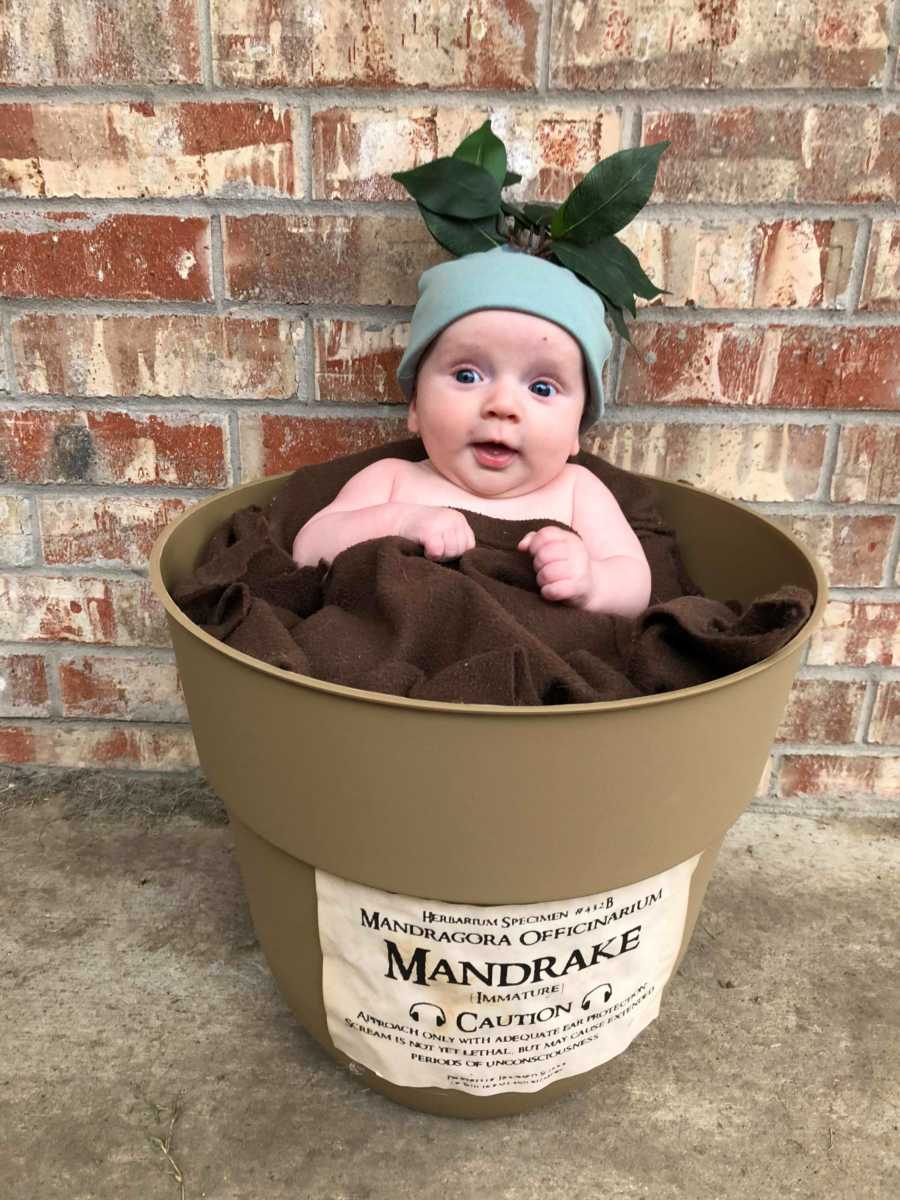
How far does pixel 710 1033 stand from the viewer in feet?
2.96

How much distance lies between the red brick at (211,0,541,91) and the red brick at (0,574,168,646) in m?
0.57

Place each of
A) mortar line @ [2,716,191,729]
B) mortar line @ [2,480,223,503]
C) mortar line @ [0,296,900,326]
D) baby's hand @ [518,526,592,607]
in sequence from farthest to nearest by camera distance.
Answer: mortar line @ [2,716,191,729] → mortar line @ [2,480,223,503] → mortar line @ [0,296,900,326] → baby's hand @ [518,526,592,607]

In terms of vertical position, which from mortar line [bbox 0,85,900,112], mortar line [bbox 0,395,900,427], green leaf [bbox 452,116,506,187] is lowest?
mortar line [bbox 0,395,900,427]

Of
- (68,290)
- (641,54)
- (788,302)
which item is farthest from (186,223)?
(788,302)

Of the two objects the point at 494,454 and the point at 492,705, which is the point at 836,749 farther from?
the point at 492,705

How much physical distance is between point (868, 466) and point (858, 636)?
0.20 m

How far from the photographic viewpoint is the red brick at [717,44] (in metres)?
0.90

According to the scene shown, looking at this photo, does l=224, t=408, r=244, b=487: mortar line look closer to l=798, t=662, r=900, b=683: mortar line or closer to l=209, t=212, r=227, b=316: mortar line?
l=209, t=212, r=227, b=316: mortar line

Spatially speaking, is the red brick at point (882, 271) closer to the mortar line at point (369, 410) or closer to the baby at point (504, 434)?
the mortar line at point (369, 410)

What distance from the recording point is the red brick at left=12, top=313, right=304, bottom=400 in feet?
3.37

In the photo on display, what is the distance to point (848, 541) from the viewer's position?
42.8 inches

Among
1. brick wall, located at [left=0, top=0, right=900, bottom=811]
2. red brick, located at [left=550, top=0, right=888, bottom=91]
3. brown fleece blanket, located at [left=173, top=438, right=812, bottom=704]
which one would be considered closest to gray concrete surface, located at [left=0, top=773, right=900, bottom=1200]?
brick wall, located at [left=0, top=0, right=900, bottom=811]

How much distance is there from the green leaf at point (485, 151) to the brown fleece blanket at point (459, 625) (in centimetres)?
33

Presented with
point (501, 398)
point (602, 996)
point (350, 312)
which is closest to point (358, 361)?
point (350, 312)
